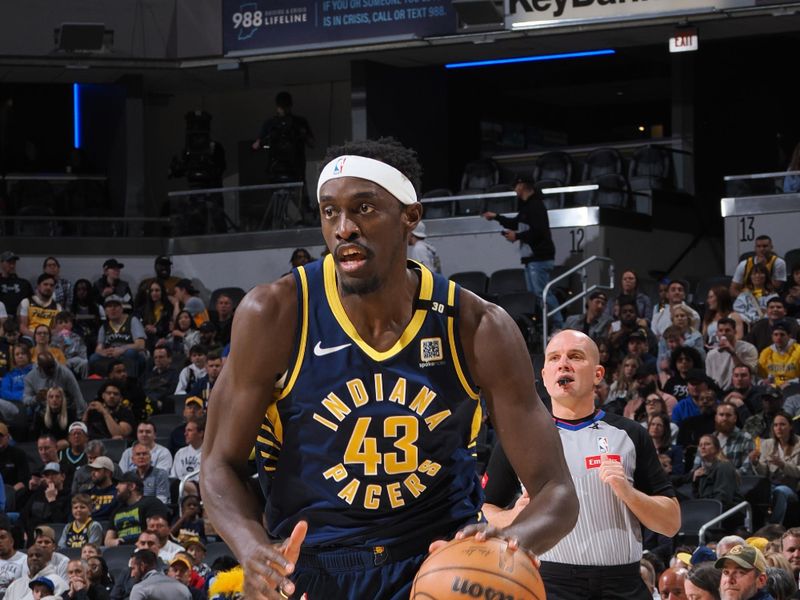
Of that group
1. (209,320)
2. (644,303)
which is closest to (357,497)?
(644,303)

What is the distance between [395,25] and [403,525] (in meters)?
17.0

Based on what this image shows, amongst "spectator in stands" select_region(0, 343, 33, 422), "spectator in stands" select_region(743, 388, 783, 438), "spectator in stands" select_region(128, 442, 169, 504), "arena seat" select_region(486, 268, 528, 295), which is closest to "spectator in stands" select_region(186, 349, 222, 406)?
"spectator in stands" select_region(128, 442, 169, 504)

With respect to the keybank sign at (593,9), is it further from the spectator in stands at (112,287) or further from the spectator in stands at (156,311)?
the spectator in stands at (112,287)

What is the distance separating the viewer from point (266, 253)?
20484 millimetres

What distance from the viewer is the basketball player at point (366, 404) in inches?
158

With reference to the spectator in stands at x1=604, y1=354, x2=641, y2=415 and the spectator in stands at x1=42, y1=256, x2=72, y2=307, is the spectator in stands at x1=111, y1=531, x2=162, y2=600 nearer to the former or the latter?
the spectator in stands at x1=604, y1=354, x2=641, y2=415

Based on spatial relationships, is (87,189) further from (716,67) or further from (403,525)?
(403,525)

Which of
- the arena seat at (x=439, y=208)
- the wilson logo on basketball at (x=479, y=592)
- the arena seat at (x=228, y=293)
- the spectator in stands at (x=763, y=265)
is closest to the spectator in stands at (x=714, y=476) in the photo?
the spectator in stands at (x=763, y=265)

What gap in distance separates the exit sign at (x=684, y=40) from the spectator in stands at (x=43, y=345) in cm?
849

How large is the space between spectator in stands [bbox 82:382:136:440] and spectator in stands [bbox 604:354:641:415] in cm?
489

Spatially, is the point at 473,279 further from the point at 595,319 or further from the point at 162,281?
the point at 162,281

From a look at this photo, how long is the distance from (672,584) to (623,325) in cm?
653

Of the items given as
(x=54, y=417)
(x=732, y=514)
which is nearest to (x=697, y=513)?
(x=732, y=514)

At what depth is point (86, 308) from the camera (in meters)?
18.6
